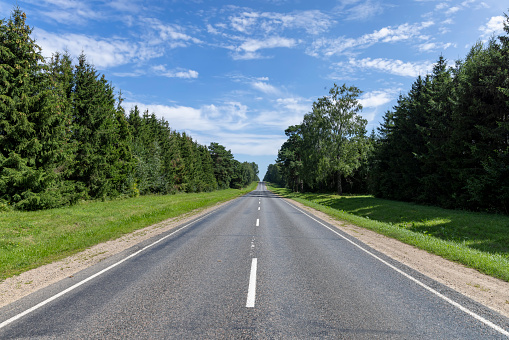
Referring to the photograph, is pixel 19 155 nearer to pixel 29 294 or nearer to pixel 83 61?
pixel 83 61

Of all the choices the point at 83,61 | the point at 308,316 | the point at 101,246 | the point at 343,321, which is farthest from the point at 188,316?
the point at 83,61

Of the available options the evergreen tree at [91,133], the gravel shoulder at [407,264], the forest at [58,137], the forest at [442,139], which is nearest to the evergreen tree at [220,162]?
the forest at [58,137]

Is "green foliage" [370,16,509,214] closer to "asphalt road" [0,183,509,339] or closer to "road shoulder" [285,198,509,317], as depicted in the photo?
"road shoulder" [285,198,509,317]

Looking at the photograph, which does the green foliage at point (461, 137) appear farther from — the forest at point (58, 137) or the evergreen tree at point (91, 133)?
the evergreen tree at point (91, 133)

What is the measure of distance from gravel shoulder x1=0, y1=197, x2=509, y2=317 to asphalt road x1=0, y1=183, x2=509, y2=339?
1.42 feet

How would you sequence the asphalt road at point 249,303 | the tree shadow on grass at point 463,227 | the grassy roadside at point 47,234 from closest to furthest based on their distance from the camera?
the asphalt road at point 249,303 < the grassy roadside at point 47,234 < the tree shadow on grass at point 463,227

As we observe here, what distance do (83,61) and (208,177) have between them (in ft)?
161

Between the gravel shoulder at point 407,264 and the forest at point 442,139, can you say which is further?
the forest at point 442,139

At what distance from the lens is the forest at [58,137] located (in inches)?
620

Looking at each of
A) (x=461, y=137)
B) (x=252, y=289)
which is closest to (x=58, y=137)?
(x=252, y=289)

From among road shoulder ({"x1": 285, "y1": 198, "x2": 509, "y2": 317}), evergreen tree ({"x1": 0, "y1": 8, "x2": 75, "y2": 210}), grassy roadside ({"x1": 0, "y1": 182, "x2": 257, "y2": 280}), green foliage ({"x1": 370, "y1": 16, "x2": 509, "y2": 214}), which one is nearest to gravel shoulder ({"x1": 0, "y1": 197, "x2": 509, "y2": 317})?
→ road shoulder ({"x1": 285, "y1": 198, "x2": 509, "y2": 317})

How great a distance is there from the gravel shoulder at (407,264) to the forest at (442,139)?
39.6 ft

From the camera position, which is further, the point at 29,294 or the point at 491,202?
the point at 491,202

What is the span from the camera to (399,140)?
29.0 m
